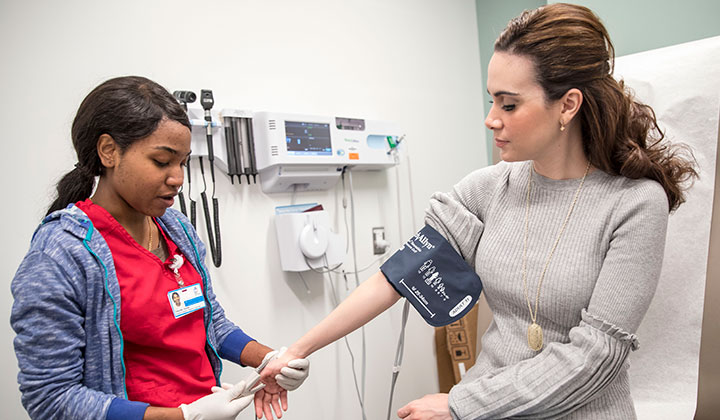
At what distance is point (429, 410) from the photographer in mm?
1002

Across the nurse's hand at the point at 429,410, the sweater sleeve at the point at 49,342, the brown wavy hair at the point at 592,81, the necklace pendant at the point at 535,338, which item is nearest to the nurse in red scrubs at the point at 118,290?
the sweater sleeve at the point at 49,342

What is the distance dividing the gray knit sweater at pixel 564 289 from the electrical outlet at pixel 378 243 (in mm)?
1002

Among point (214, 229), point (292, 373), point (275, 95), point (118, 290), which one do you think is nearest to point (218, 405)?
point (292, 373)

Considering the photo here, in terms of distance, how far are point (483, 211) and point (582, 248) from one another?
0.26 metres

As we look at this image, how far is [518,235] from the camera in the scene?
43.9 inches

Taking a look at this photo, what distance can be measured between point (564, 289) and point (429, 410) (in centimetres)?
38

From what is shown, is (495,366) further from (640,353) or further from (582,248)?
(640,353)

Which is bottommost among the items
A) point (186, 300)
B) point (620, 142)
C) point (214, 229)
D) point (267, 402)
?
point (267, 402)

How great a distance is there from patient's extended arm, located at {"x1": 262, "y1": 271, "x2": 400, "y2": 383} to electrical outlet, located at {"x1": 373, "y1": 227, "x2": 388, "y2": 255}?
3.18 feet

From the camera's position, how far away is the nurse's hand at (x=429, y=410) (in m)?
1.00

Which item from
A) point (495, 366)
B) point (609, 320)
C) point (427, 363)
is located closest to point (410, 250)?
point (495, 366)

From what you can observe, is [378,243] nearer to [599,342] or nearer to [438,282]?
[438,282]

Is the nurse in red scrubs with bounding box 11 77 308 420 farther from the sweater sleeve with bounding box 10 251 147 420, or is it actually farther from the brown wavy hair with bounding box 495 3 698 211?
the brown wavy hair with bounding box 495 3 698 211

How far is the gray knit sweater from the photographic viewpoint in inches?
37.0
